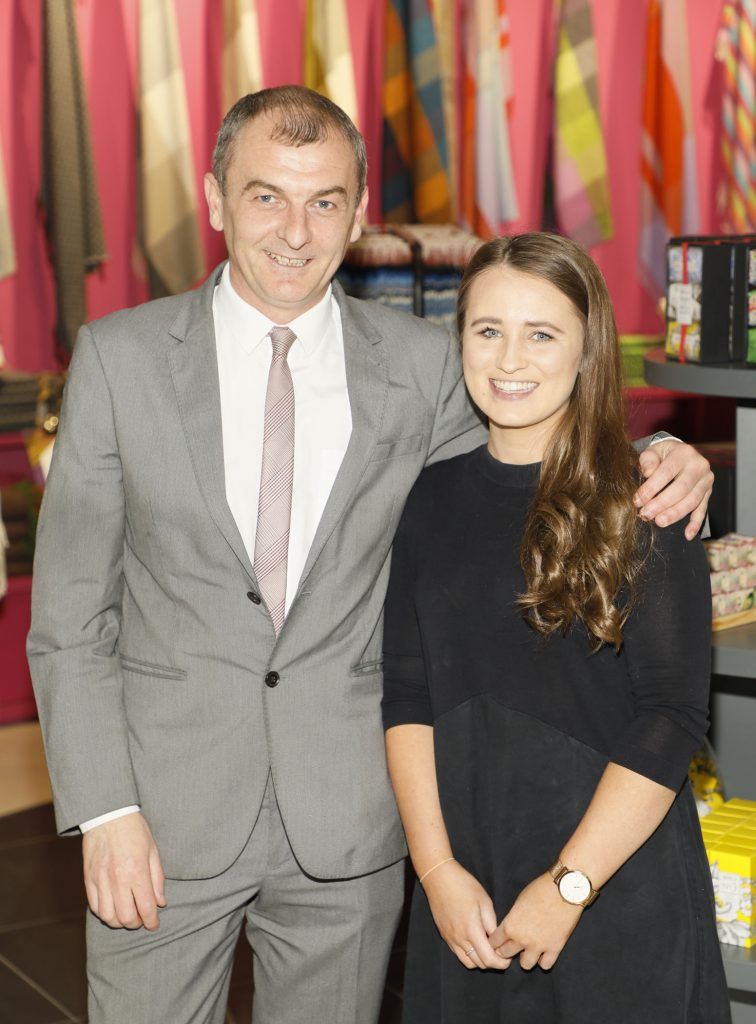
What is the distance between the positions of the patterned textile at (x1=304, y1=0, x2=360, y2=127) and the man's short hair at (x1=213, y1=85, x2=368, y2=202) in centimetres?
330

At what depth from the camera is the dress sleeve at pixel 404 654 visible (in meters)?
1.81

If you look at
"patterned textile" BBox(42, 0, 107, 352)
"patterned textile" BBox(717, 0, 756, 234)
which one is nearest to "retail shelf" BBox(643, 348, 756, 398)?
"patterned textile" BBox(42, 0, 107, 352)

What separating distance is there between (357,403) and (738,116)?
493 cm

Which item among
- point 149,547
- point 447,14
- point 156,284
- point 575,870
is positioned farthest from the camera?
point 447,14

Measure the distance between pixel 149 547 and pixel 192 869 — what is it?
1.42ft

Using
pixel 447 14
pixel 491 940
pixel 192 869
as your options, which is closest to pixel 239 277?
pixel 192 869

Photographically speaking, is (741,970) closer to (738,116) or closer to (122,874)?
(122,874)

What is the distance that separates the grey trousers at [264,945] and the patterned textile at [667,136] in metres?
4.66

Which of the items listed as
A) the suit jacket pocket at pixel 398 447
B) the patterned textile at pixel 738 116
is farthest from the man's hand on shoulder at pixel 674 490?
the patterned textile at pixel 738 116

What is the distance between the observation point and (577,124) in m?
5.80

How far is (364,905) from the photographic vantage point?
6.08 feet

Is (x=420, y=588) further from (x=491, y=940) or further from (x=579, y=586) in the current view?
(x=491, y=940)

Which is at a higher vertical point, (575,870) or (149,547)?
(149,547)

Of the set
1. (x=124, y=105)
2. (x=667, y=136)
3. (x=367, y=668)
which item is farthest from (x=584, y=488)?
(x=667, y=136)
